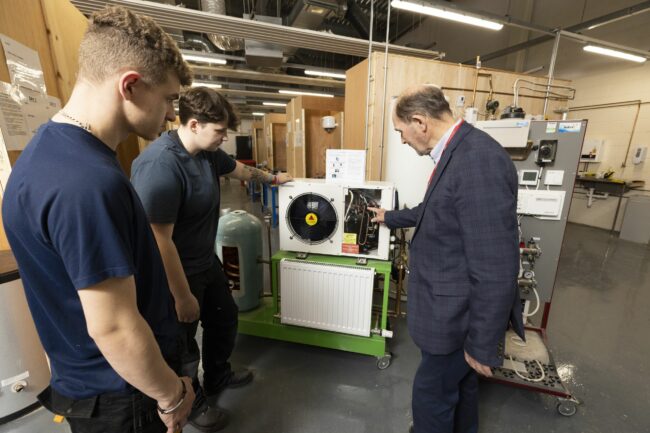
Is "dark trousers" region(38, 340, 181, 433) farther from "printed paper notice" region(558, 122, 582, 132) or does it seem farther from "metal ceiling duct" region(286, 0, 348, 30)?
"metal ceiling duct" region(286, 0, 348, 30)

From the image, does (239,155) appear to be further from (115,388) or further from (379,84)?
(115,388)

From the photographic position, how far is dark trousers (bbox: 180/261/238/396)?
143cm

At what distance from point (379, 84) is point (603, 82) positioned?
4913 mm

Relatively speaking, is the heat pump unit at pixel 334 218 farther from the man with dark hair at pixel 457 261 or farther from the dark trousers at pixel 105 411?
the dark trousers at pixel 105 411

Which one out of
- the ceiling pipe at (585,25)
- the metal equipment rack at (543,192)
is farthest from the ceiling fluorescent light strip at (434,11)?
the metal equipment rack at (543,192)

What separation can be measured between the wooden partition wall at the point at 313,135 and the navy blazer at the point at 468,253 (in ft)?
7.66

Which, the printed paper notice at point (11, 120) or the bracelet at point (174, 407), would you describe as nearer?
the bracelet at point (174, 407)

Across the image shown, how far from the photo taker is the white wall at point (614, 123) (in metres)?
4.76

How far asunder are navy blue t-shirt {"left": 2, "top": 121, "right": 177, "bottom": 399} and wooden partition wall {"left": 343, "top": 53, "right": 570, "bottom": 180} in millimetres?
2782

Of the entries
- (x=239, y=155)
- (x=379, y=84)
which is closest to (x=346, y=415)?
(x=379, y=84)

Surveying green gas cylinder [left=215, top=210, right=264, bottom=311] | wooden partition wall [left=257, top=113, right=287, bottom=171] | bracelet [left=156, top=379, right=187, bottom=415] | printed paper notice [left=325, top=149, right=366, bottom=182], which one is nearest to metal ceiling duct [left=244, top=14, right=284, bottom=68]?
wooden partition wall [left=257, top=113, right=287, bottom=171]

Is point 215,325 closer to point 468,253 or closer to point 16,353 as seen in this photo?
A: point 16,353

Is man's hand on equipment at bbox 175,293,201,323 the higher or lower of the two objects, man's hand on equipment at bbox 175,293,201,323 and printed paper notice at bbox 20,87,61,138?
the lower

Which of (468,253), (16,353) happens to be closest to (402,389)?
(468,253)
